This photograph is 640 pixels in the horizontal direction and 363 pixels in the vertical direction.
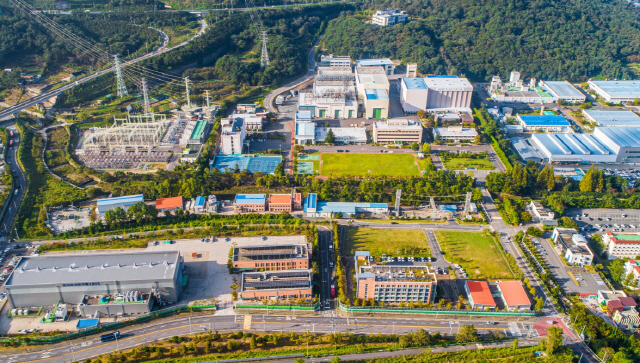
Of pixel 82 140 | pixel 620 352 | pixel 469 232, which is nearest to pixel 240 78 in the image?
pixel 82 140

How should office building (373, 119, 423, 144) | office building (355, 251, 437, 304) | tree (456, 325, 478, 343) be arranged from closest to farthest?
tree (456, 325, 478, 343) < office building (355, 251, 437, 304) < office building (373, 119, 423, 144)

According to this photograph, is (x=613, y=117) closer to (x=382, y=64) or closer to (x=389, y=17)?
(x=382, y=64)

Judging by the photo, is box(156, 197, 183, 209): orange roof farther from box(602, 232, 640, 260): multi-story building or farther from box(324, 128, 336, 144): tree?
box(602, 232, 640, 260): multi-story building

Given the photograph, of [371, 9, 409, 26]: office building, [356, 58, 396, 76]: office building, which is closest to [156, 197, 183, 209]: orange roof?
[356, 58, 396, 76]: office building

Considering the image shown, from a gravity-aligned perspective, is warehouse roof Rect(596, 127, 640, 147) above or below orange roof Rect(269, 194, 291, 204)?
above

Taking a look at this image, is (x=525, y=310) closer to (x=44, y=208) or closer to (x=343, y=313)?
(x=343, y=313)

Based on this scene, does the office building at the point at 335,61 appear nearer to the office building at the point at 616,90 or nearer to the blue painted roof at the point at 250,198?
the office building at the point at 616,90
